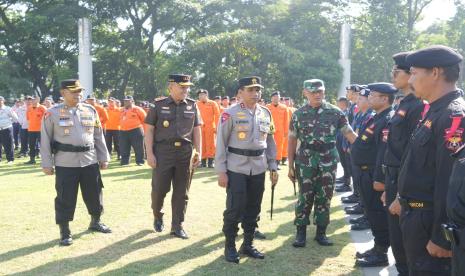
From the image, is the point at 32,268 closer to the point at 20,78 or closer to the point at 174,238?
the point at 174,238

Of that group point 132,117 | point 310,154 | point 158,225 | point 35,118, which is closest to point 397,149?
point 310,154

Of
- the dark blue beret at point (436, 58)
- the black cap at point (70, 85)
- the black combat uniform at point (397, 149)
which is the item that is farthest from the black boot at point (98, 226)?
the dark blue beret at point (436, 58)

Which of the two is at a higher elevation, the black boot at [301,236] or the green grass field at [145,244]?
the black boot at [301,236]

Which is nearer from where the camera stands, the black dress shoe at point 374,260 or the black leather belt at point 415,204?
the black leather belt at point 415,204

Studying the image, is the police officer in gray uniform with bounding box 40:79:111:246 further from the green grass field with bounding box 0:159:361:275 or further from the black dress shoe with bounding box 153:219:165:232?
the black dress shoe with bounding box 153:219:165:232

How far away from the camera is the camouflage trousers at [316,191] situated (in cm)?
543

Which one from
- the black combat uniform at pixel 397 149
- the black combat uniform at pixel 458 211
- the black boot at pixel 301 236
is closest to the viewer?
the black combat uniform at pixel 458 211

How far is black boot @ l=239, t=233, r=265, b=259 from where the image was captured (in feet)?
16.8

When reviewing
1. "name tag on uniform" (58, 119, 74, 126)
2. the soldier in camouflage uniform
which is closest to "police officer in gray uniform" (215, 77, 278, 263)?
the soldier in camouflage uniform

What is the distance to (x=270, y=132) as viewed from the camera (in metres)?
5.46

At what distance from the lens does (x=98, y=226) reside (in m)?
6.17

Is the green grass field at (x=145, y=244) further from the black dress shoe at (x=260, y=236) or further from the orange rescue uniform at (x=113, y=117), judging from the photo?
the orange rescue uniform at (x=113, y=117)

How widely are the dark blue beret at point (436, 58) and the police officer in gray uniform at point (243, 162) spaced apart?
251cm

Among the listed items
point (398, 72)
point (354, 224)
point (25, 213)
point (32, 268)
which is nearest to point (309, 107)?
point (398, 72)
